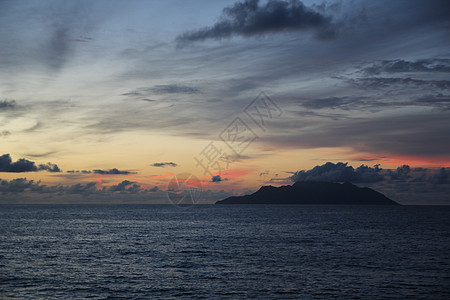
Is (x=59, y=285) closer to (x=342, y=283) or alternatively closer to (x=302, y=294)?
(x=302, y=294)

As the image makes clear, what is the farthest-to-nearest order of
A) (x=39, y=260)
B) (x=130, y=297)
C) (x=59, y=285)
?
(x=39, y=260), (x=59, y=285), (x=130, y=297)

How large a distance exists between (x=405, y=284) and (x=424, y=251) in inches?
1138

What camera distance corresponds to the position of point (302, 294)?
3619 cm

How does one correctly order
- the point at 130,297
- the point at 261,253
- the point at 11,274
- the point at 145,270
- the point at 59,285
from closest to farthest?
the point at 130,297
the point at 59,285
the point at 11,274
the point at 145,270
the point at 261,253

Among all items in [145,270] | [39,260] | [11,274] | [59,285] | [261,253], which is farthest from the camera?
[261,253]

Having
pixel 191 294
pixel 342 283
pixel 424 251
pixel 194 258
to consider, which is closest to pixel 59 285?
pixel 191 294

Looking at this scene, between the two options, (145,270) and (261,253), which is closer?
(145,270)

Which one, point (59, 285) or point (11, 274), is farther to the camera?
point (11, 274)

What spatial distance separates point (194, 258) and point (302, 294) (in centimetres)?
2406

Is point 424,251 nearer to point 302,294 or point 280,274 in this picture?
point 280,274

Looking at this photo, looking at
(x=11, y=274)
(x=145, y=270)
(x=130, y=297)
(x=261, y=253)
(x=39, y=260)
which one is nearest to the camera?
(x=130, y=297)

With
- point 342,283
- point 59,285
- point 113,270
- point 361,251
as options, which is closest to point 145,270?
point 113,270

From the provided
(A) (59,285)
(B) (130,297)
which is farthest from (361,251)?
(A) (59,285)

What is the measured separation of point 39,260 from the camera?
53875mm
